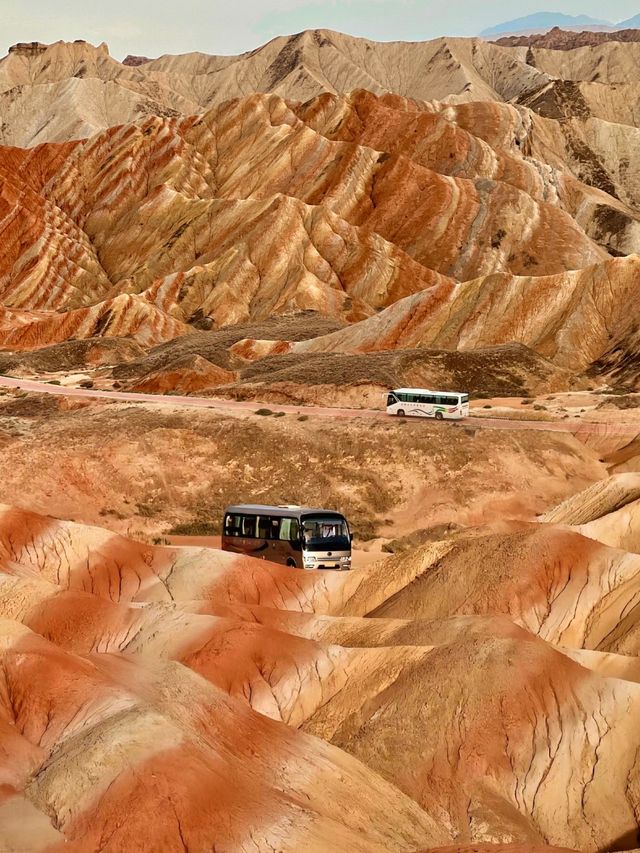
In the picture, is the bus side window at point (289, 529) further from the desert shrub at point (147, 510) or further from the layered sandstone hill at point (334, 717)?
the desert shrub at point (147, 510)

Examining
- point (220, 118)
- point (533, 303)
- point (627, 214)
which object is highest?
point (220, 118)

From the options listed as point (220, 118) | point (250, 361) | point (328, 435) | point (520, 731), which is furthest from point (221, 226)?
point (520, 731)

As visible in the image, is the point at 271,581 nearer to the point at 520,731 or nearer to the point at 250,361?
the point at 520,731

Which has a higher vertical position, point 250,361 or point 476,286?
point 476,286

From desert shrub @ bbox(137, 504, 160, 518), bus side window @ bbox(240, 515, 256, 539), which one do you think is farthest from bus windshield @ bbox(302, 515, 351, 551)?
desert shrub @ bbox(137, 504, 160, 518)

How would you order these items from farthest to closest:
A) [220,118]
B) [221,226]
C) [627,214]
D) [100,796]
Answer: [220,118]
[627,214]
[221,226]
[100,796]

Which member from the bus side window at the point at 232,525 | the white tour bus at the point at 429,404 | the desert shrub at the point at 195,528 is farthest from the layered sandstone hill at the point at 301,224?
the bus side window at the point at 232,525

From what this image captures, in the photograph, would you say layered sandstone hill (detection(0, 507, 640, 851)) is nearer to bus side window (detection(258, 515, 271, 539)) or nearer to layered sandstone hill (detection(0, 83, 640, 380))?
bus side window (detection(258, 515, 271, 539))
